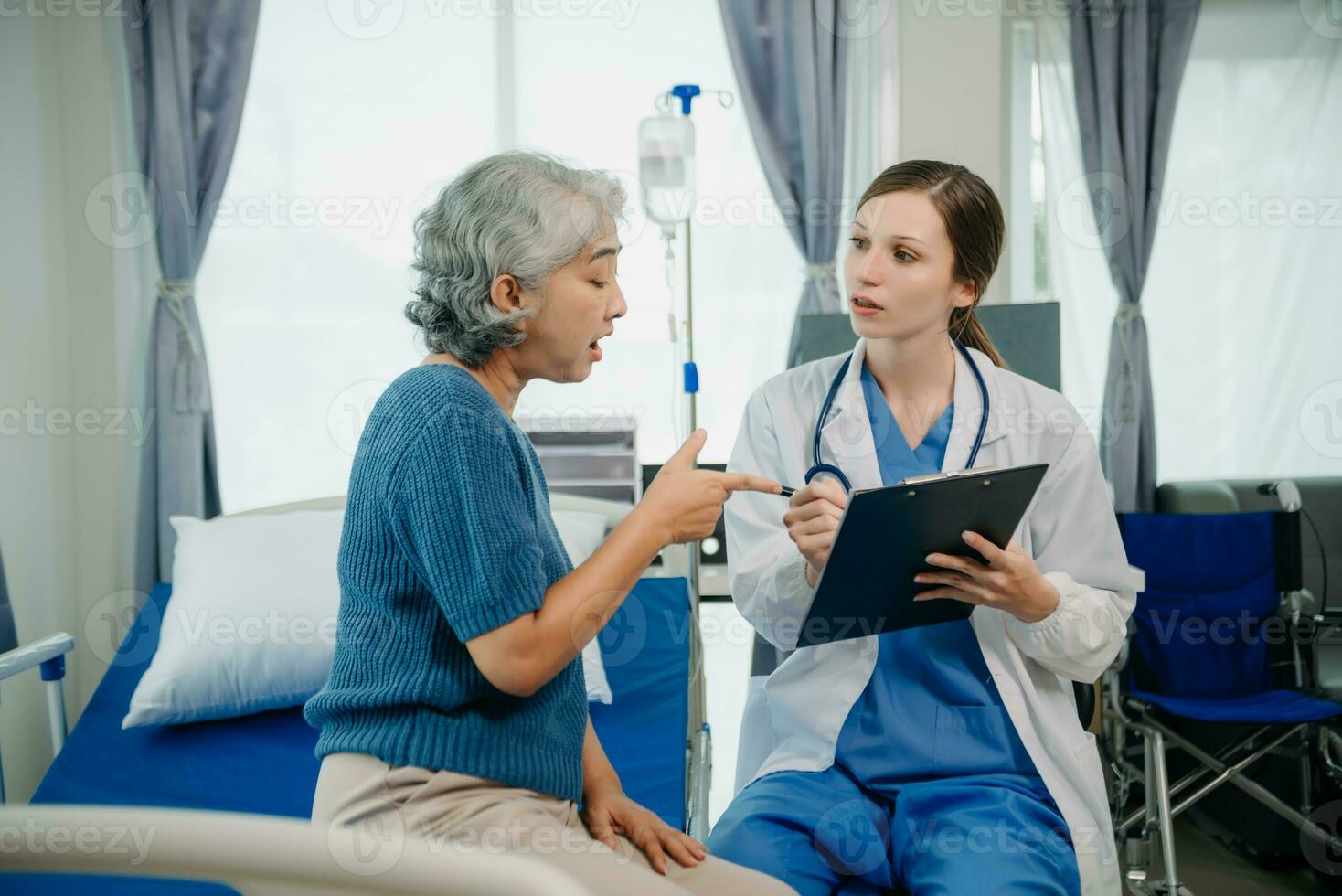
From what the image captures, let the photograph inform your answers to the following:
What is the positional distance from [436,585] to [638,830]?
1.53 feet

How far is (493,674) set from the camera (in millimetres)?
1033

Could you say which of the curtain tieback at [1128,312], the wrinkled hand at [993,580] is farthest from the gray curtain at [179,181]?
the curtain tieback at [1128,312]

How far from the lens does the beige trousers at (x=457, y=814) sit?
3.51 ft

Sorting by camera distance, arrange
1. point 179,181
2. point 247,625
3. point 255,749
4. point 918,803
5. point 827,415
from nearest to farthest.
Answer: point 918,803 < point 827,415 < point 255,749 < point 247,625 < point 179,181

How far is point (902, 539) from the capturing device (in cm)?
129

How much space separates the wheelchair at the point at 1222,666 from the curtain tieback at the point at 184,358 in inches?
104

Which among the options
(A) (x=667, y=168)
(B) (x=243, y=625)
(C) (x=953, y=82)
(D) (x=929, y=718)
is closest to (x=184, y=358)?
(B) (x=243, y=625)

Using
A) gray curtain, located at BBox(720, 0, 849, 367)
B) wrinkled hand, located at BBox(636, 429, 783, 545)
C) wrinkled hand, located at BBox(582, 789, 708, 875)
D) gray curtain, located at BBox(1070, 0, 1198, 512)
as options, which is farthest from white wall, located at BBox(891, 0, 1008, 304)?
wrinkled hand, located at BBox(582, 789, 708, 875)

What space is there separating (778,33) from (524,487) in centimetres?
250

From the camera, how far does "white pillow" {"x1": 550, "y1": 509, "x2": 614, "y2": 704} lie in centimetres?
218

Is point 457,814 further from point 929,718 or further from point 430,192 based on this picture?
point 430,192

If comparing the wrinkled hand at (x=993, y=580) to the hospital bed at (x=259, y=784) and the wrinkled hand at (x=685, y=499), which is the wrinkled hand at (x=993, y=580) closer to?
the wrinkled hand at (x=685, y=499)

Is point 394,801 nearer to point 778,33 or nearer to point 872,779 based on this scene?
point 872,779

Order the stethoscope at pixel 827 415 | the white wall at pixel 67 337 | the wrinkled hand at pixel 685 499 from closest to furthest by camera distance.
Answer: the wrinkled hand at pixel 685 499
the stethoscope at pixel 827 415
the white wall at pixel 67 337
